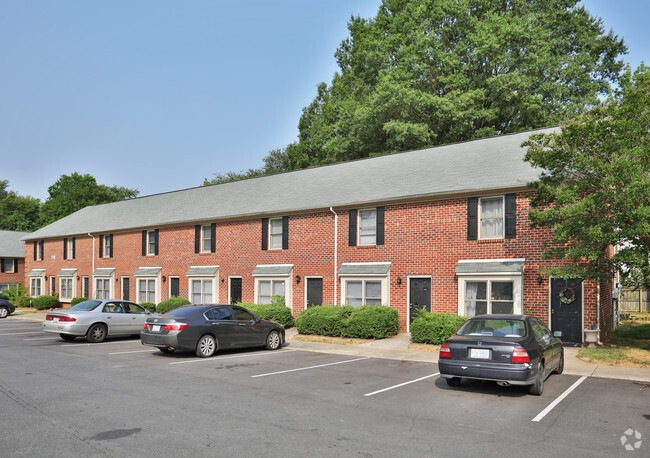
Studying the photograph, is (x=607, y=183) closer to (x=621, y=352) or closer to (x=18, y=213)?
(x=621, y=352)

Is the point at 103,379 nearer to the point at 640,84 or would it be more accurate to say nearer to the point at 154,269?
the point at 640,84

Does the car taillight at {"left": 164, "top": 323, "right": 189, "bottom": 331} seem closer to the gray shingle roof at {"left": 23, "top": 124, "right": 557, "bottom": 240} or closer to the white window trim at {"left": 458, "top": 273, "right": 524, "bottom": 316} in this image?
the white window trim at {"left": 458, "top": 273, "right": 524, "bottom": 316}

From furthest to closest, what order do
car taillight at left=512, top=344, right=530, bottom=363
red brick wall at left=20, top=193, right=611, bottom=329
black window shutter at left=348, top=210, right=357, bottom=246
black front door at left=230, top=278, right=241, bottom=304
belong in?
black front door at left=230, top=278, right=241, bottom=304 < black window shutter at left=348, top=210, right=357, bottom=246 < red brick wall at left=20, top=193, right=611, bottom=329 < car taillight at left=512, top=344, right=530, bottom=363

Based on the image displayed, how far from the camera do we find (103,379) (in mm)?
10555

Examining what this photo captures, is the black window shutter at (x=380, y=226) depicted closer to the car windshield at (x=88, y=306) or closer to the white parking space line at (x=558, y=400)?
the white parking space line at (x=558, y=400)

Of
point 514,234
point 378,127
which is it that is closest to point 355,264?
point 514,234

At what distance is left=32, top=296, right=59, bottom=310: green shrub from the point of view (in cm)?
3581

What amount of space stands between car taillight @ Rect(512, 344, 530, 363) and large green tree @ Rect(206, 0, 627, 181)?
26.2 metres

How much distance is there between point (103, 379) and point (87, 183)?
2724 inches

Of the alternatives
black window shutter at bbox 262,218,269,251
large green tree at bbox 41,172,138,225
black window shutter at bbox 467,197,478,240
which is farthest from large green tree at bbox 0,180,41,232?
black window shutter at bbox 467,197,478,240

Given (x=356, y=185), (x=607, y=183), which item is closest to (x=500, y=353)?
(x=607, y=183)

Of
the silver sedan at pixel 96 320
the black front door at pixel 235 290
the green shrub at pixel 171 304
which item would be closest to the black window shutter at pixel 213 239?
the black front door at pixel 235 290

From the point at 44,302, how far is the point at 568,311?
113ft

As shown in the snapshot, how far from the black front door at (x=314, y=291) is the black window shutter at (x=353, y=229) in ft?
7.81
